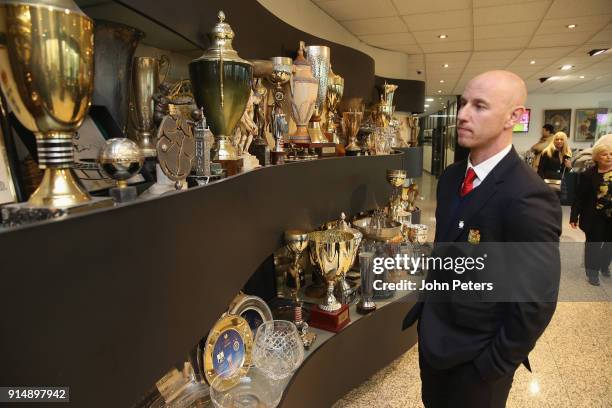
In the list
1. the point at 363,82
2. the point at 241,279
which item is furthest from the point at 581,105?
the point at 241,279

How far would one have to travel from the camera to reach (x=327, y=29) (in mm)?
3941

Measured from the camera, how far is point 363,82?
10.1 ft

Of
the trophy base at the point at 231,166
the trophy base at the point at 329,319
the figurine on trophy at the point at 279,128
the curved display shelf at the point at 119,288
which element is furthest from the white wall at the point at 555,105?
the curved display shelf at the point at 119,288

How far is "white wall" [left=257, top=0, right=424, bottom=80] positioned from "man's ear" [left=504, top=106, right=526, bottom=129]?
150 centimetres

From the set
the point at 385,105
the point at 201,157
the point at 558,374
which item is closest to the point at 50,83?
the point at 201,157

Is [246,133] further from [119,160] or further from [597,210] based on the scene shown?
[597,210]

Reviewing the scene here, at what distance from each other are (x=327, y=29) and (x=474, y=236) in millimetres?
3305

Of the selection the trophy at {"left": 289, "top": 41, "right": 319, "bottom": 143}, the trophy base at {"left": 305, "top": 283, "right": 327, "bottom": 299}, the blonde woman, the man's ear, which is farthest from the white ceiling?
the man's ear

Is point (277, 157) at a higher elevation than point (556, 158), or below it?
higher

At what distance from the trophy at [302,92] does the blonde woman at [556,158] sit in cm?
582

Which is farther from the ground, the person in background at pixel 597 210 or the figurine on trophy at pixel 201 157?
the figurine on trophy at pixel 201 157

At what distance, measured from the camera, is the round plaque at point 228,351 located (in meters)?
1.38

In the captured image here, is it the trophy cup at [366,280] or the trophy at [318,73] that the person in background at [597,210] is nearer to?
the trophy cup at [366,280]

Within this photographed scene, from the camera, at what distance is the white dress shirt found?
51.2 inches
